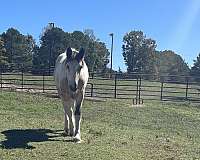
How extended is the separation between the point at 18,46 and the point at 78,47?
14.1 m

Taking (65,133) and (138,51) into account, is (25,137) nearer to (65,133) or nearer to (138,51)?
(65,133)

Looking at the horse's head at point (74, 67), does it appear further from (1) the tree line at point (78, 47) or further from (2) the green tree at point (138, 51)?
(2) the green tree at point (138, 51)

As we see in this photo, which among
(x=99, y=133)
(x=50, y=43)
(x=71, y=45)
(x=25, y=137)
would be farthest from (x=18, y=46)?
(x=25, y=137)

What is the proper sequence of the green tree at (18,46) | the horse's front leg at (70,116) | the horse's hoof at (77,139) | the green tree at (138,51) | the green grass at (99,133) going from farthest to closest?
the green tree at (138,51) → the green tree at (18,46) → the horse's front leg at (70,116) → the horse's hoof at (77,139) → the green grass at (99,133)

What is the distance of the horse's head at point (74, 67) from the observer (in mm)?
10781

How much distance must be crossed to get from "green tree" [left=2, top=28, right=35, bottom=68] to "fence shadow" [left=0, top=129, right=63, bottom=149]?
75.4m

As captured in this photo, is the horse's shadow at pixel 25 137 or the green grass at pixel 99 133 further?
the horse's shadow at pixel 25 137

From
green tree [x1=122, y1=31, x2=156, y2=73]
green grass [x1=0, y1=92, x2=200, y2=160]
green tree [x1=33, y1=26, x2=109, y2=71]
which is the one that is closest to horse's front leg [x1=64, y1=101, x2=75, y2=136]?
green grass [x1=0, y1=92, x2=200, y2=160]

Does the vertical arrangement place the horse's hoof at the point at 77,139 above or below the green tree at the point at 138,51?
below

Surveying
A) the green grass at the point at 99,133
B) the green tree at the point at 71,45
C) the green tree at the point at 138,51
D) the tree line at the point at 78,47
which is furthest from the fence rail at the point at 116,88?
the green tree at the point at 138,51

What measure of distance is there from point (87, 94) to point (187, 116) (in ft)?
31.2

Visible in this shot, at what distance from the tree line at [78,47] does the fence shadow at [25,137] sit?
57008 mm

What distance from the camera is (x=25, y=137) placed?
11.1m

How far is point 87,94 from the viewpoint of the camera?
28188 mm
